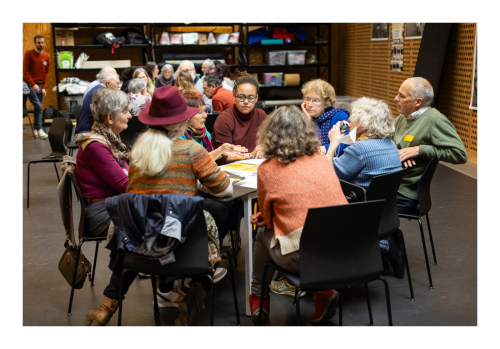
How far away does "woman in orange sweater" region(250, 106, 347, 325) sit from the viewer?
2336 mm

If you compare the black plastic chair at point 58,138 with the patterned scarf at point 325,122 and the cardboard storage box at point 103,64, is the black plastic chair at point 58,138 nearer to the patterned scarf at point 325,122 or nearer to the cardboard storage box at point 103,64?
the patterned scarf at point 325,122

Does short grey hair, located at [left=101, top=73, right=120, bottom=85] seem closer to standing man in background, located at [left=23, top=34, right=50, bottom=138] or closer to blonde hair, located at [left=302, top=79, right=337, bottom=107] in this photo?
blonde hair, located at [left=302, top=79, right=337, bottom=107]

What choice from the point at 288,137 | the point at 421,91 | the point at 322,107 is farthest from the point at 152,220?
the point at 421,91

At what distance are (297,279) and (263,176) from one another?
1.67 feet

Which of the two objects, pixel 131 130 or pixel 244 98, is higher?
pixel 244 98

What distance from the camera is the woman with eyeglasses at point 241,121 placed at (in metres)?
3.95

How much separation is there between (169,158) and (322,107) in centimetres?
185

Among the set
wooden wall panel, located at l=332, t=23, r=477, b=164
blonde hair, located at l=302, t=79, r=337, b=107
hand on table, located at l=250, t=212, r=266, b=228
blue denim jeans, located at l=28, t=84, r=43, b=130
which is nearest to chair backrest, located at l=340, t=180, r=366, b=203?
hand on table, located at l=250, t=212, r=266, b=228

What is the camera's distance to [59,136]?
5293mm

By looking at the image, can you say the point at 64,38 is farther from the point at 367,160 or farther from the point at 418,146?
the point at 367,160

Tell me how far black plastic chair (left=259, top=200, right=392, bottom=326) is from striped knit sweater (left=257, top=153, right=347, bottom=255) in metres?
0.13

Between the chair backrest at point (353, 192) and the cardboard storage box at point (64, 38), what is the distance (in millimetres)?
9044

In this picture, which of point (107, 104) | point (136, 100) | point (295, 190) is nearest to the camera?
point (295, 190)
